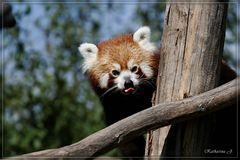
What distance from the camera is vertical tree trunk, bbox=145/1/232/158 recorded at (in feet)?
10.5

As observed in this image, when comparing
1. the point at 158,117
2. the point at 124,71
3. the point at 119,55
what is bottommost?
the point at 158,117

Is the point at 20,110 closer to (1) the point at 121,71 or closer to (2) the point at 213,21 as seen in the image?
(1) the point at 121,71

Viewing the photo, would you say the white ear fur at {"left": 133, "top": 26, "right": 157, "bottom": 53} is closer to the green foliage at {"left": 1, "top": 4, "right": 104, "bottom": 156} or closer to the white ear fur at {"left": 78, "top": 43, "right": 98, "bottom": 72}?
the white ear fur at {"left": 78, "top": 43, "right": 98, "bottom": 72}

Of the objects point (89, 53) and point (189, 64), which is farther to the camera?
point (89, 53)

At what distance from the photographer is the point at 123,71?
12.5ft

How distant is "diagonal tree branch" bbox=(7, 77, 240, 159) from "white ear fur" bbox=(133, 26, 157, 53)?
981 mm

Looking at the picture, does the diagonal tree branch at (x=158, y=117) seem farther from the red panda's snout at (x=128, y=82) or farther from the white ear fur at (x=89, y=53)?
the white ear fur at (x=89, y=53)

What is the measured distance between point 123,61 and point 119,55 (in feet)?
0.24

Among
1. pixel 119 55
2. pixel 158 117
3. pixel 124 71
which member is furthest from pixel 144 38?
pixel 158 117

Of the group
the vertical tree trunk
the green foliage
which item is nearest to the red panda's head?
the vertical tree trunk

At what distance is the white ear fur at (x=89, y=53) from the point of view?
4.05 m

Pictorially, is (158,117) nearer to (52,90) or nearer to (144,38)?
(144,38)

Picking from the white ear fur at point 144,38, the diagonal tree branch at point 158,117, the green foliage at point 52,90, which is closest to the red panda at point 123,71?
the white ear fur at point 144,38

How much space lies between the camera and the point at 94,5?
7.84 meters
